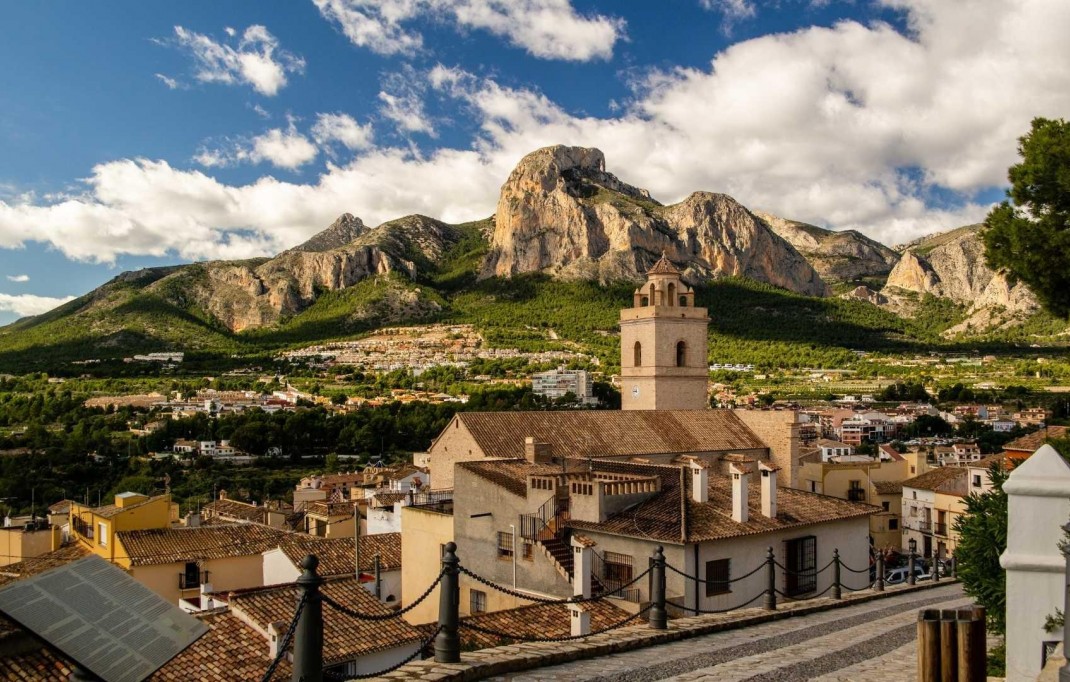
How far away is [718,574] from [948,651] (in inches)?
365

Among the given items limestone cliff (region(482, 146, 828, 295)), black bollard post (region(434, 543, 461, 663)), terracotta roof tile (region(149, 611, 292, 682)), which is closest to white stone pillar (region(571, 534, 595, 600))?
terracotta roof tile (region(149, 611, 292, 682))

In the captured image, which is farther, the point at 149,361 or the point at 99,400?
the point at 149,361

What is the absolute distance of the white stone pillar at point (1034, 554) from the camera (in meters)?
4.30

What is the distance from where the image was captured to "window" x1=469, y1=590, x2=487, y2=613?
15.5 meters

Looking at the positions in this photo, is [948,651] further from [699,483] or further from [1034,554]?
[699,483]

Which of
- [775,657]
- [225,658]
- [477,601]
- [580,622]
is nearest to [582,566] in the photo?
[580,622]

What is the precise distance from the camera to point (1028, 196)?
40.0 ft

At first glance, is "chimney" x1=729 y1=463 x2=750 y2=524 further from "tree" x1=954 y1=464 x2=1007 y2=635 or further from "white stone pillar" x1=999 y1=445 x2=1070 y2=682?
"white stone pillar" x1=999 y1=445 x2=1070 y2=682

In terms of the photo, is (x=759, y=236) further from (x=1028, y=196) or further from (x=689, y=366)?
(x=1028, y=196)

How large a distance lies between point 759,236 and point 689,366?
120666 mm

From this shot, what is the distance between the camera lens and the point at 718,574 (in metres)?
13.5

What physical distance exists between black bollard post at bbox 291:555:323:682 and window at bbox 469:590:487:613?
11.4 m

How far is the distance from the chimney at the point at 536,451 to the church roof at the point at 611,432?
0.52 metres

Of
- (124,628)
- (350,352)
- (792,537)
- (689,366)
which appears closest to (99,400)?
Result: (350,352)
